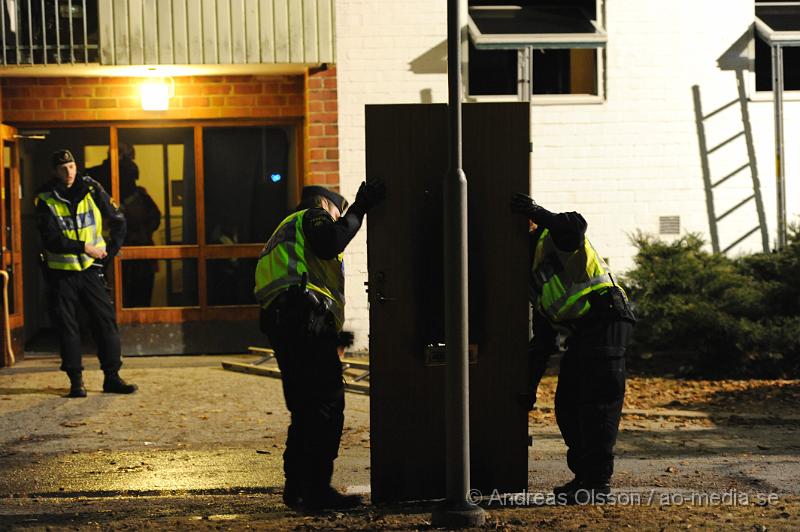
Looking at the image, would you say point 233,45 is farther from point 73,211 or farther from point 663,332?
point 663,332

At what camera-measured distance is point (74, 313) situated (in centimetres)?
1041

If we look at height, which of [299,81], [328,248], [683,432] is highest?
[299,81]

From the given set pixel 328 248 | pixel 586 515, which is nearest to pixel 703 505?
pixel 586 515

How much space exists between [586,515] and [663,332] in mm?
5276

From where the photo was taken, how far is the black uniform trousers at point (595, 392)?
21.3 ft

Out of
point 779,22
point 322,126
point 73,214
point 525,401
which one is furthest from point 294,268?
point 779,22

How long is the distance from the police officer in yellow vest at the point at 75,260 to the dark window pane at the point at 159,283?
2.27 m

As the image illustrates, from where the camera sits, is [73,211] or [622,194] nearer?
[73,211]

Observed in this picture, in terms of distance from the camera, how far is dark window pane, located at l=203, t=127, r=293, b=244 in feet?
42.0

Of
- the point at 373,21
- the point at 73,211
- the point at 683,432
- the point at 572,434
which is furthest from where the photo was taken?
the point at 373,21

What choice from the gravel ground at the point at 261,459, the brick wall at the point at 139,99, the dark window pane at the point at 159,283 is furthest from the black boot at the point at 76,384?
the brick wall at the point at 139,99

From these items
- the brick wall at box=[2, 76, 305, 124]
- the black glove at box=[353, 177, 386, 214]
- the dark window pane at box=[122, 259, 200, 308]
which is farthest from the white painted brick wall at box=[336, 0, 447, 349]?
the black glove at box=[353, 177, 386, 214]

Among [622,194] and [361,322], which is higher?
[622,194]

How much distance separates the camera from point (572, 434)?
6.63m
